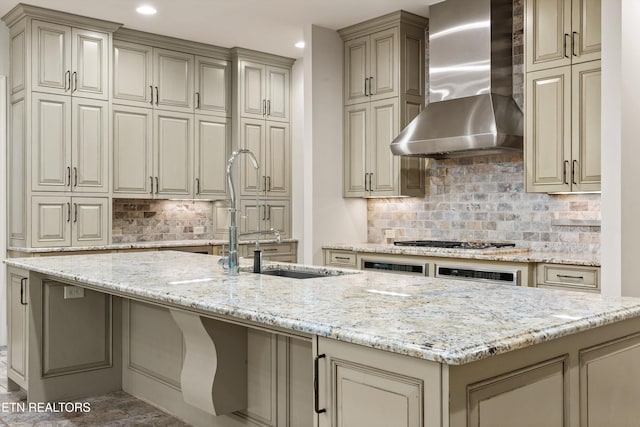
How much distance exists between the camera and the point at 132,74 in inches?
227

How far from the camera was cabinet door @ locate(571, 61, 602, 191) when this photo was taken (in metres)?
4.01

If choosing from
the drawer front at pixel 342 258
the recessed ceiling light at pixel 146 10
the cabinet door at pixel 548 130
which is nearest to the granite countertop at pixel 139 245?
the drawer front at pixel 342 258

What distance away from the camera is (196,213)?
661 cm

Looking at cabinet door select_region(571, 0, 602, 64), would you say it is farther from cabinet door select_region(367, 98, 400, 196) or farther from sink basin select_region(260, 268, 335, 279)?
sink basin select_region(260, 268, 335, 279)

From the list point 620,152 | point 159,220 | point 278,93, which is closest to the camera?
point 620,152

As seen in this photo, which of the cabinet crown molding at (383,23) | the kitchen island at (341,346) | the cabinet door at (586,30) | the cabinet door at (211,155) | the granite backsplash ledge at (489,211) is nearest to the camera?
the kitchen island at (341,346)

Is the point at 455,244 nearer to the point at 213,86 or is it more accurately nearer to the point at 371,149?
the point at 371,149

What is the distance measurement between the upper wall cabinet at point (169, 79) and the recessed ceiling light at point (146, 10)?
0.53 meters

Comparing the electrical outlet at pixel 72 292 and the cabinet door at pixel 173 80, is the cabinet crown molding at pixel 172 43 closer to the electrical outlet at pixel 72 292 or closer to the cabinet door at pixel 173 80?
the cabinet door at pixel 173 80

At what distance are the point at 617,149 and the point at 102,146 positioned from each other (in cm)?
413

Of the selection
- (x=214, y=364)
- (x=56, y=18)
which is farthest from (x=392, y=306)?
(x=56, y=18)

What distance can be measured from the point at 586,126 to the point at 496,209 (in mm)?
1095

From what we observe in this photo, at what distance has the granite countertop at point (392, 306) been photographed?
1.55m

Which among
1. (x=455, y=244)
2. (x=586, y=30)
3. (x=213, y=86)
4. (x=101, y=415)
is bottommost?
(x=101, y=415)
